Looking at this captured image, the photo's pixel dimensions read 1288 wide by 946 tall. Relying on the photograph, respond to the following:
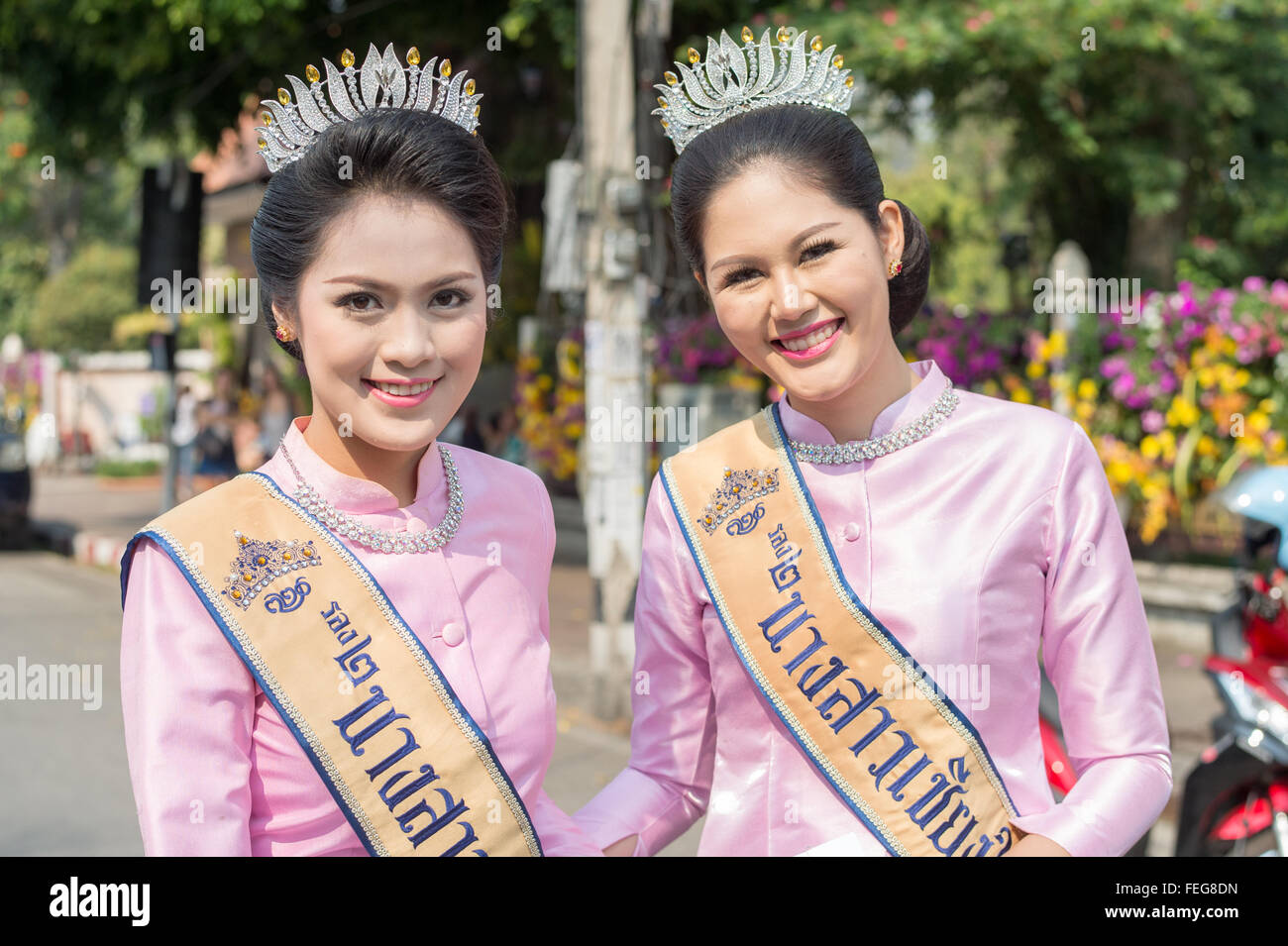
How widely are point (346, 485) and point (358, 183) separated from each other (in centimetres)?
37

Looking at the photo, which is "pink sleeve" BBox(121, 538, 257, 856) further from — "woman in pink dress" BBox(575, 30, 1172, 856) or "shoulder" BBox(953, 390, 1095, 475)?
"shoulder" BBox(953, 390, 1095, 475)

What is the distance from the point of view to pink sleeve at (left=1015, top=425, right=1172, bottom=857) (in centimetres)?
167

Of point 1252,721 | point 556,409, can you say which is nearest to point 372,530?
point 1252,721

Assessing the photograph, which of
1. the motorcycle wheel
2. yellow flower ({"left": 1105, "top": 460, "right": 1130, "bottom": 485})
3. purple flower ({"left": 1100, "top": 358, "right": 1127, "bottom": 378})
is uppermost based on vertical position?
purple flower ({"left": 1100, "top": 358, "right": 1127, "bottom": 378})

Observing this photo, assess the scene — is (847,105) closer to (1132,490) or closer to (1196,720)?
(1196,720)

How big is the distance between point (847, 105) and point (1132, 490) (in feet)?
20.0

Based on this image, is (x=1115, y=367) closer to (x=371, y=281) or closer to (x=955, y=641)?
(x=955, y=641)

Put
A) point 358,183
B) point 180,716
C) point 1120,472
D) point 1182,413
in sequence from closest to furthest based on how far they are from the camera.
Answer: point 180,716 → point 358,183 → point 1182,413 → point 1120,472

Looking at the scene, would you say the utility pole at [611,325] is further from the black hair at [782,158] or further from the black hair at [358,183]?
the black hair at [358,183]

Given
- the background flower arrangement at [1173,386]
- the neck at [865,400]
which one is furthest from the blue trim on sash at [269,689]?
the background flower arrangement at [1173,386]

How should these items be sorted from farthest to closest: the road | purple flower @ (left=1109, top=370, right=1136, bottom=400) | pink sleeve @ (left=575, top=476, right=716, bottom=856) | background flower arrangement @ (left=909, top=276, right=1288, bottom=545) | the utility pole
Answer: purple flower @ (left=1109, top=370, right=1136, bottom=400) → background flower arrangement @ (left=909, top=276, right=1288, bottom=545) → the utility pole → the road → pink sleeve @ (left=575, top=476, right=716, bottom=856)

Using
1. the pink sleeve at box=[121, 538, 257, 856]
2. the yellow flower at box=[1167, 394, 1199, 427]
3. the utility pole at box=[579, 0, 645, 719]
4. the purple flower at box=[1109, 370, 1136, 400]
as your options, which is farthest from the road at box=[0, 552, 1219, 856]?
the pink sleeve at box=[121, 538, 257, 856]

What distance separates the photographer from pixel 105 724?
6.52 meters
